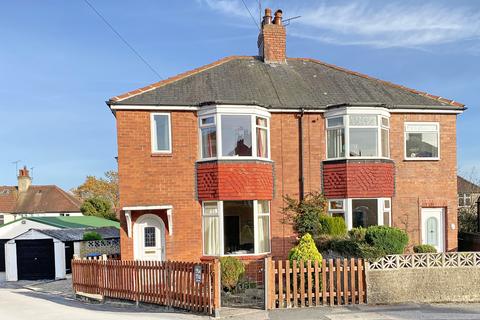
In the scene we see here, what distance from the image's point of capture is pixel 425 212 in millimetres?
15594

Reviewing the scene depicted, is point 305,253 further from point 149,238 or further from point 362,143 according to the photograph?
point 149,238

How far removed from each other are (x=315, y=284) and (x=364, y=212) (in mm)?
5293

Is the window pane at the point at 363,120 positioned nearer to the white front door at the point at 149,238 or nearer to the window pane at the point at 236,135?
the window pane at the point at 236,135

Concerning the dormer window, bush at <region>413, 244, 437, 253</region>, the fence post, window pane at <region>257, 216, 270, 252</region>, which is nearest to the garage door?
window pane at <region>257, 216, 270, 252</region>

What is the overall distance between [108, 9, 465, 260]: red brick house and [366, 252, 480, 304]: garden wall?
3.91 meters

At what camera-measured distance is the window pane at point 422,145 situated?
51.3 feet

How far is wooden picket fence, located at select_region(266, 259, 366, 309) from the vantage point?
10289 mm

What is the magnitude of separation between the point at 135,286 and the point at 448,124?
41.2 ft

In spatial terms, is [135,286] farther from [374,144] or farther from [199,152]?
[374,144]

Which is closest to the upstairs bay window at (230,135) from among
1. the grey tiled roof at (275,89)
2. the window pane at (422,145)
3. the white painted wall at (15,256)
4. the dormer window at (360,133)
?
the grey tiled roof at (275,89)

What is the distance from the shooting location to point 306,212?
14.7 metres

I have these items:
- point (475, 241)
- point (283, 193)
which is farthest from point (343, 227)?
point (475, 241)

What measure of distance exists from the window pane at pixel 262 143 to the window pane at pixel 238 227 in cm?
178

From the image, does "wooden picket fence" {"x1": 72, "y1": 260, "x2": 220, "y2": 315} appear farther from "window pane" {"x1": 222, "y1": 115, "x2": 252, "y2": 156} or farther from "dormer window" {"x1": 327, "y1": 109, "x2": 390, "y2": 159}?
"dormer window" {"x1": 327, "y1": 109, "x2": 390, "y2": 159}
